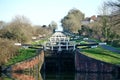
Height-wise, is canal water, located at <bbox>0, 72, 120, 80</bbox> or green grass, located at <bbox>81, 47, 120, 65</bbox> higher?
green grass, located at <bbox>81, 47, 120, 65</bbox>

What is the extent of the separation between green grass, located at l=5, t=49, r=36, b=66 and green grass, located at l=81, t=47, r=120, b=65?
7185 mm

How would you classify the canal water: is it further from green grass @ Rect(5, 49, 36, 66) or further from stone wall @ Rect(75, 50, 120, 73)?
green grass @ Rect(5, 49, 36, 66)

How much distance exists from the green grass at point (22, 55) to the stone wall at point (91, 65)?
6499 mm

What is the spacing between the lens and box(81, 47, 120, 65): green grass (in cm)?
5722

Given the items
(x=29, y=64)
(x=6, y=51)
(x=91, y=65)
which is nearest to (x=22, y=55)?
→ (x=6, y=51)

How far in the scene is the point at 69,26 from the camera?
169000 mm

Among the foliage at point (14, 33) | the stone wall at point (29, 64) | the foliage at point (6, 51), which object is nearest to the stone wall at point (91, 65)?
the stone wall at point (29, 64)

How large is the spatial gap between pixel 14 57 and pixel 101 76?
14.9 m

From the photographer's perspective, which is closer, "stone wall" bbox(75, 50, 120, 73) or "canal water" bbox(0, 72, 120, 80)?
"canal water" bbox(0, 72, 120, 80)

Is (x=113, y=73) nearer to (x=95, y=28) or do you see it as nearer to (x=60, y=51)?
(x=60, y=51)

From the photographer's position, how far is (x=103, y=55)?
60.5 metres

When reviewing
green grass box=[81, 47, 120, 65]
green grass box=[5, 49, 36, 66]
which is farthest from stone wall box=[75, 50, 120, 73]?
green grass box=[5, 49, 36, 66]

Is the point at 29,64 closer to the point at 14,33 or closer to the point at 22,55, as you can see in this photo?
the point at 22,55

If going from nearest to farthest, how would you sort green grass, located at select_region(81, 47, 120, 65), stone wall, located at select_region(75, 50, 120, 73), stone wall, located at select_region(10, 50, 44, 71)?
1. stone wall, located at select_region(75, 50, 120, 73)
2. stone wall, located at select_region(10, 50, 44, 71)
3. green grass, located at select_region(81, 47, 120, 65)
